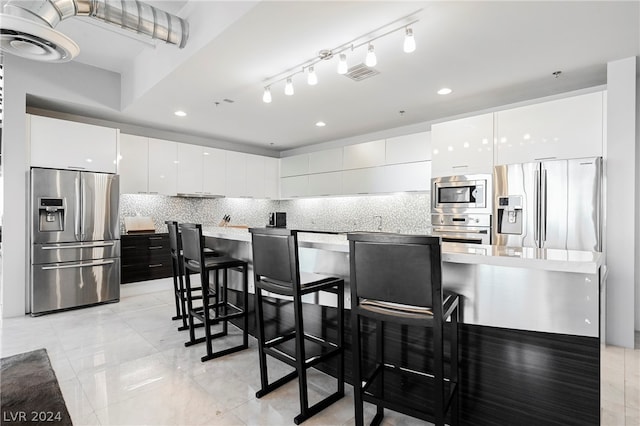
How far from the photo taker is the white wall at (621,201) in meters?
2.90

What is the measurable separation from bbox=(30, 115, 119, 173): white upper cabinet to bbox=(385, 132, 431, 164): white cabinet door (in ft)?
12.7

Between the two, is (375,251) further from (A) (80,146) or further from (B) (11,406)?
(A) (80,146)

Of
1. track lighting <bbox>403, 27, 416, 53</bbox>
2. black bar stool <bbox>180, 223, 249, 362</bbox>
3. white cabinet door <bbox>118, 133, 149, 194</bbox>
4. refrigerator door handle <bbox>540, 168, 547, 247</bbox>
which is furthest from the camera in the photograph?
white cabinet door <bbox>118, 133, 149, 194</bbox>

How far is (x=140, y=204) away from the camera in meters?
5.25

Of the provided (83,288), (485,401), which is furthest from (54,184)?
(485,401)

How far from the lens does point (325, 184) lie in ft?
19.7

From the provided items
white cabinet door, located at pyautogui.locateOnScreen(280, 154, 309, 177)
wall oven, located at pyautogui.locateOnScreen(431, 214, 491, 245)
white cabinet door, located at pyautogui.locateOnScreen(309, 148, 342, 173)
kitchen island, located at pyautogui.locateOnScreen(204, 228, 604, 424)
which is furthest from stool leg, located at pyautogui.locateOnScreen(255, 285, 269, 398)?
white cabinet door, located at pyautogui.locateOnScreen(280, 154, 309, 177)

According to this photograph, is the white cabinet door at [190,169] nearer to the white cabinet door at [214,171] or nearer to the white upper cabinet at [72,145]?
the white cabinet door at [214,171]

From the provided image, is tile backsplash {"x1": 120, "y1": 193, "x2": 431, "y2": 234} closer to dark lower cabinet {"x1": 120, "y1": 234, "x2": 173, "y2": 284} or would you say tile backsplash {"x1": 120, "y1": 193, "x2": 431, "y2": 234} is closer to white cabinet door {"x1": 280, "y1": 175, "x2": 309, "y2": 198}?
white cabinet door {"x1": 280, "y1": 175, "x2": 309, "y2": 198}

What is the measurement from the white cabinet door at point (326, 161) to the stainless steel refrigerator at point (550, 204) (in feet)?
9.20

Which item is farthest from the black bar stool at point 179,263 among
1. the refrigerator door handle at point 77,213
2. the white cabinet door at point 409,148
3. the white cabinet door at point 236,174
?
the white cabinet door at point 409,148

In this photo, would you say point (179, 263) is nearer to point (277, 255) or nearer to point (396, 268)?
point (277, 255)

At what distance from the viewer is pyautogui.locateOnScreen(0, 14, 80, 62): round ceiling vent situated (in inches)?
77.4

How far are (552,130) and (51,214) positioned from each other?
5.57 m
